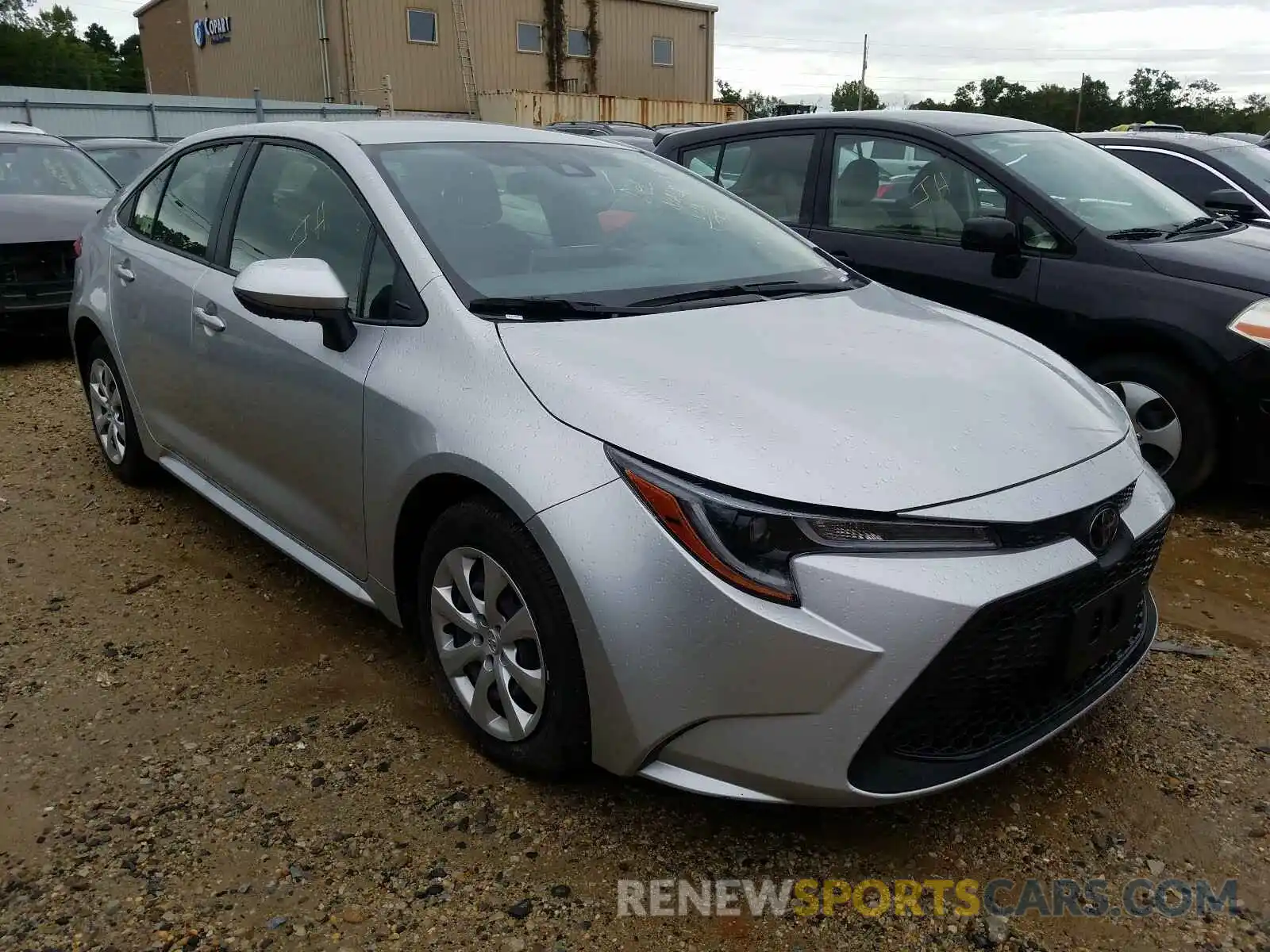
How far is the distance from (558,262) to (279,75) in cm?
3189

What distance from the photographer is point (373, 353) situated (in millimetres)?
2699

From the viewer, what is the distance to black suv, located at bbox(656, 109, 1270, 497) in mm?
4152

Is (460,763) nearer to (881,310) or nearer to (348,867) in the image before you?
(348,867)

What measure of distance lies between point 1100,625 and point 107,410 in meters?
4.14

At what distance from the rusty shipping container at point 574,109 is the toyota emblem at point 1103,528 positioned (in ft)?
87.4

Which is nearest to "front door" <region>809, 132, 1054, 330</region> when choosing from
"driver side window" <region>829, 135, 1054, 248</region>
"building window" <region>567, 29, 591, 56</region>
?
"driver side window" <region>829, 135, 1054, 248</region>

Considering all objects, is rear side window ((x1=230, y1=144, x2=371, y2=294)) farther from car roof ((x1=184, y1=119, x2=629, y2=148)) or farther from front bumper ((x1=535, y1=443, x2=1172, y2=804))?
Result: front bumper ((x1=535, y1=443, x2=1172, y2=804))

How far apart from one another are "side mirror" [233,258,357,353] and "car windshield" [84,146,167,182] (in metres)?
8.57

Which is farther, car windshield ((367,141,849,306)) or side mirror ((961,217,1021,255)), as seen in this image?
side mirror ((961,217,1021,255))

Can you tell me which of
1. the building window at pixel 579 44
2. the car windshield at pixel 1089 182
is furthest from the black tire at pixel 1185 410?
the building window at pixel 579 44

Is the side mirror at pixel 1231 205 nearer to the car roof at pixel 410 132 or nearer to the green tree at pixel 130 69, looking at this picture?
the car roof at pixel 410 132

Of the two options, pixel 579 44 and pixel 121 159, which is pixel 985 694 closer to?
pixel 121 159

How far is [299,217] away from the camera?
3174 mm

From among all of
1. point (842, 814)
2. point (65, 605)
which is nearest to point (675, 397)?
point (842, 814)
